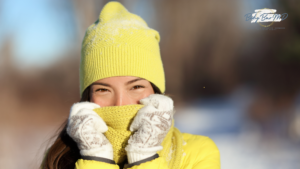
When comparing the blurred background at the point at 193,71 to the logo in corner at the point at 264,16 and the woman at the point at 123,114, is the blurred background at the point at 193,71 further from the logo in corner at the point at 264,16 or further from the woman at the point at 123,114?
the woman at the point at 123,114

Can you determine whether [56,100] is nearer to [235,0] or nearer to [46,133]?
[46,133]

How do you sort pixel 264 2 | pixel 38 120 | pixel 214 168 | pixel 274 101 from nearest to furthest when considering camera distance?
pixel 214 168 < pixel 264 2 < pixel 274 101 < pixel 38 120

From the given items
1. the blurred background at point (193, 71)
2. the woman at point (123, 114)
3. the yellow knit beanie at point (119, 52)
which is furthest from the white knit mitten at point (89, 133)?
the blurred background at point (193, 71)

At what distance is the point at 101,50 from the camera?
1.24 meters

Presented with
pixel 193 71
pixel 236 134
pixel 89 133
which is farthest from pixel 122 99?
pixel 193 71

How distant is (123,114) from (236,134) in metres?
2.99

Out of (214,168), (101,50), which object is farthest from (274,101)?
(101,50)

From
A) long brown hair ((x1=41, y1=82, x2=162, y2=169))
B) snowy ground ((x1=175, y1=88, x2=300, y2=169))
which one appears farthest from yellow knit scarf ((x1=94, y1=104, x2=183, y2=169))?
snowy ground ((x1=175, y1=88, x2=300, y2=169))

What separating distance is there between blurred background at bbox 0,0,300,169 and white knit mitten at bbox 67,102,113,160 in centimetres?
254

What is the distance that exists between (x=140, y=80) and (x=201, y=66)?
3156 mm

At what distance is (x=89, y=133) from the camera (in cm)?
99

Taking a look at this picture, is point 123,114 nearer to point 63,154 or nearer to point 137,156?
point 137,156

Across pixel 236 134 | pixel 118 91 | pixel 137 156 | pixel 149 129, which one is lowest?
pixel 236 134

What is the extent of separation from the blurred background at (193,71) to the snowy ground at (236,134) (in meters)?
0.02
